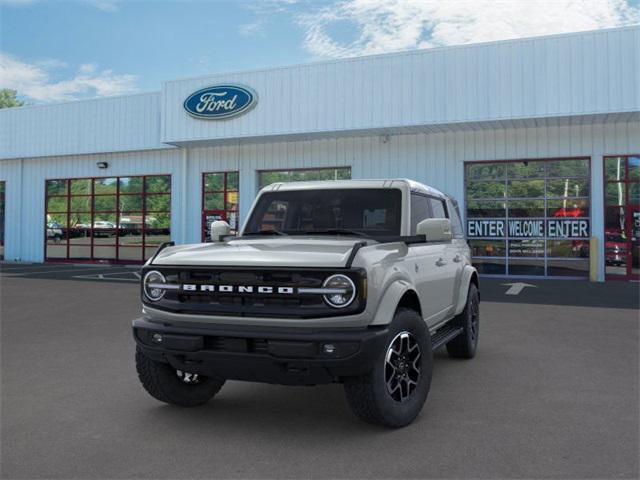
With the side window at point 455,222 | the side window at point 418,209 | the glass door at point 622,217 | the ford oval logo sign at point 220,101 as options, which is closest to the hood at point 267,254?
the side window at point 418,209

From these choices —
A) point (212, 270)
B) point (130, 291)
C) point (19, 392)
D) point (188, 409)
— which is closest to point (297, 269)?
point (212, 270)

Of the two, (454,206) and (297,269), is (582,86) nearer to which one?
(454,206)

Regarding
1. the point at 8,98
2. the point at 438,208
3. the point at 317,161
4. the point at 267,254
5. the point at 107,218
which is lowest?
the point at 267,254

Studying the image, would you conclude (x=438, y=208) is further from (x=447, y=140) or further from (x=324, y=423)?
(x=447, y=140)

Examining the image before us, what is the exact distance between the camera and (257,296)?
3887 millimetres

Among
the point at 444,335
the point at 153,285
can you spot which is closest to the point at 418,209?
the point at 444,335

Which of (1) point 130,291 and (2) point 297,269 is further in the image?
(1) point 130,291

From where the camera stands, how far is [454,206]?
22.5 feet

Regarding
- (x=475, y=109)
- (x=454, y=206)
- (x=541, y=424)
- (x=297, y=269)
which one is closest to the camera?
(x=297, y=269)

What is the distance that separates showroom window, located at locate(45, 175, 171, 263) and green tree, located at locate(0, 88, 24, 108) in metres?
52.6

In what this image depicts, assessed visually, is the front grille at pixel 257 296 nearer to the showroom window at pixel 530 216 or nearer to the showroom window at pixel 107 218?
the showroom window at pixel 530 216

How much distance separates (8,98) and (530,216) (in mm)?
69726

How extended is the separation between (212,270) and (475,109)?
44.7 ft

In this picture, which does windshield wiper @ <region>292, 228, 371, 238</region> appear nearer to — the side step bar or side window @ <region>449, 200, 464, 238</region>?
the side step bar
